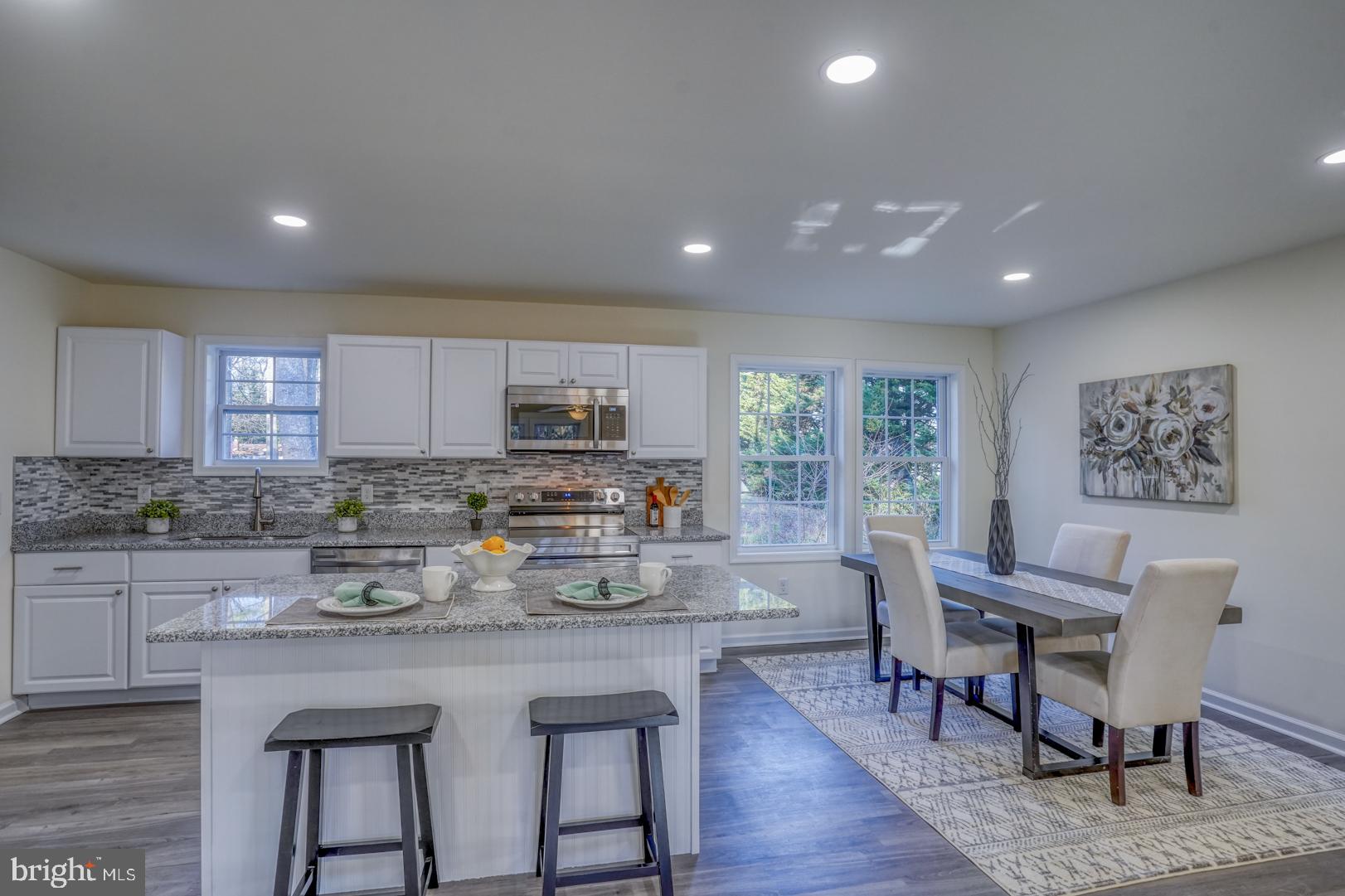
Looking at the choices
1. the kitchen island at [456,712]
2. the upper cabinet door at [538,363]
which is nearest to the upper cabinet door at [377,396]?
the upper cabinet door at [538,363]

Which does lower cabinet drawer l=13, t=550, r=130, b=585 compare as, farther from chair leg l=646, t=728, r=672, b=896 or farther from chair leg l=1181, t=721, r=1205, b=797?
chair leg l=1181, t=721, r=1205, b=797

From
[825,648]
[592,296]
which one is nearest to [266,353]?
[592,296]

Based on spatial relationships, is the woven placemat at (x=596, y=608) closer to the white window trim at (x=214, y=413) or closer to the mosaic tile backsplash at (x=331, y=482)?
the mosaic tile backsplash at (x=331, y=482)

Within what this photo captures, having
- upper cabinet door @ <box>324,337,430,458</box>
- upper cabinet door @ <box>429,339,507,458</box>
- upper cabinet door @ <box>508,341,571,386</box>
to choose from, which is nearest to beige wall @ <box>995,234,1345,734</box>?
upper cabinet door @ <box>508,341,571,386</box>

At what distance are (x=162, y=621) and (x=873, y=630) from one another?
4.08 metres

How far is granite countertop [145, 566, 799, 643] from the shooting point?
191 centimetres

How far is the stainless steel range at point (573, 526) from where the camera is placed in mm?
4184

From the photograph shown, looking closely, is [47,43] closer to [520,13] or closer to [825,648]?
[520,13]

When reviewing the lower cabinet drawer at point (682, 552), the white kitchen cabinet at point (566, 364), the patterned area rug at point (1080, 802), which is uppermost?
the white kitchen cabinet at point (566, 364)

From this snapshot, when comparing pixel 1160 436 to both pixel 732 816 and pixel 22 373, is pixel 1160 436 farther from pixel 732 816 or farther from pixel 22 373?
pixel 22 373

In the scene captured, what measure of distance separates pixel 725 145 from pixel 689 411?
2.48 metres

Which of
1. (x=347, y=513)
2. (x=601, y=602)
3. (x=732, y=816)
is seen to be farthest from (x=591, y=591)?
(x=347, y=513)

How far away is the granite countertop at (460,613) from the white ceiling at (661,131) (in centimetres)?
153

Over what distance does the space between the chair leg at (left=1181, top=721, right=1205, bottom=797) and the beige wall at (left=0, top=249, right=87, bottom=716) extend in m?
5.64
